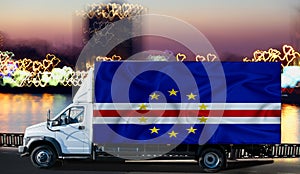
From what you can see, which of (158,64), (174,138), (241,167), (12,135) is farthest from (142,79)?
(12,135)

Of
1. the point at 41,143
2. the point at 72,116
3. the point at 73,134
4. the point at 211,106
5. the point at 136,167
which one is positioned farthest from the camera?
the point at 136,167

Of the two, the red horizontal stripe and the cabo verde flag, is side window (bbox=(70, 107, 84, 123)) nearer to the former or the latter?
the cabo verde flag

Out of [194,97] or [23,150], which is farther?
[23,150]

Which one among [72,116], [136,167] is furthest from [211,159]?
[72,116]

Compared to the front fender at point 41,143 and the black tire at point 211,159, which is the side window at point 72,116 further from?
the black tire at point 211,159

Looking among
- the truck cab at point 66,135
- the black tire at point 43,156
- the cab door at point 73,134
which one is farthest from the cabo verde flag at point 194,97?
the black tire at point 43,156

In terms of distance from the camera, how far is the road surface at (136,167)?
1712 centimetres

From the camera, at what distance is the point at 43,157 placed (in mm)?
17578

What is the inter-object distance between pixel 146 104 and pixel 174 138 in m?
1.52

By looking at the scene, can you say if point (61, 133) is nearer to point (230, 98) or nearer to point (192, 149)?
point (192, 149)

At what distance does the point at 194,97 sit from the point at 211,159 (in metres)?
2.32

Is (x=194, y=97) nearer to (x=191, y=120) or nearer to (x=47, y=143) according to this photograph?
(x=191, y=120)

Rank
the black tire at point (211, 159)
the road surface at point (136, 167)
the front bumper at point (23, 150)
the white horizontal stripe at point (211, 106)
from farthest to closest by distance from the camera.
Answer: the front bumper at point (23, 150), the black tire at point (211, 159), the road surface at point (136, 167), the white horizontal stripe at point (211, 106)

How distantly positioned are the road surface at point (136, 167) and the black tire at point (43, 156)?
262mm
